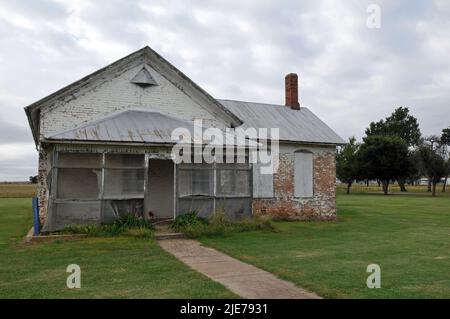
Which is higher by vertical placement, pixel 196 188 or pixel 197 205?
pixel 196 188

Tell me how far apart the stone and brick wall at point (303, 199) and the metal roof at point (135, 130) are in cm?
405

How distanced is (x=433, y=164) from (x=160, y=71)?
45.6m

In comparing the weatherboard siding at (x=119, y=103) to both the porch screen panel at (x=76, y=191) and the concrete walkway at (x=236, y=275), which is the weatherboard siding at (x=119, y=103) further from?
the concrete walkway at (x=236, y=275)

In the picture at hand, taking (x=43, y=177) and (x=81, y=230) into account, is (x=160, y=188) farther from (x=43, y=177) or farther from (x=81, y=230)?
(x=81, y=230)

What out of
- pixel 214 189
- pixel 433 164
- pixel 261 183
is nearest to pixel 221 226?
pixel 214 189

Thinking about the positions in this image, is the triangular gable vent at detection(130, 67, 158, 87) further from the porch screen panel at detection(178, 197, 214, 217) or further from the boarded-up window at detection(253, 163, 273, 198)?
the boarded-up window at detection(253, 163, 273, 198)

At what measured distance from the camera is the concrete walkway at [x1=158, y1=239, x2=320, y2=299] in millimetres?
6064

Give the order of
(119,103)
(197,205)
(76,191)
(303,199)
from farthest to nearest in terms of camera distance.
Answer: (303,199) < (119,103) < (197,205) < (76,191)

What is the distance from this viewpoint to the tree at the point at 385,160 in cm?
5559

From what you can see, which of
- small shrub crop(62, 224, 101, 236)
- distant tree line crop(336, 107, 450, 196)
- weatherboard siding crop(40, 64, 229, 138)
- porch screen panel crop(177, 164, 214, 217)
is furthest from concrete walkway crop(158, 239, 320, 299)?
distant tree line crop(336, 107, 450, 196)

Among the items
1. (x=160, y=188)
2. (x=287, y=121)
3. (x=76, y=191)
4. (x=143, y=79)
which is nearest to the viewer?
(x=76, y=191)

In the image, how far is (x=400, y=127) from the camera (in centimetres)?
7938

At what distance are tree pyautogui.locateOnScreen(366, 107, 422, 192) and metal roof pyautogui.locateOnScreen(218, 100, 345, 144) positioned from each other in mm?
62505

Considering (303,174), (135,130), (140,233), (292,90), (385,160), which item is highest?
(292,90)
